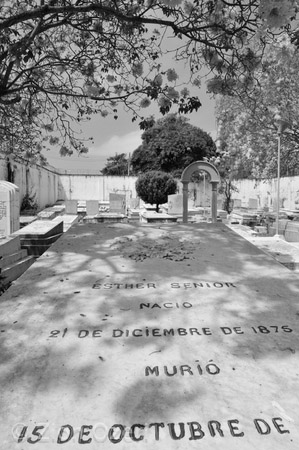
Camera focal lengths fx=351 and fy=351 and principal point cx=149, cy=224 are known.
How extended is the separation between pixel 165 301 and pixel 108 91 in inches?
158

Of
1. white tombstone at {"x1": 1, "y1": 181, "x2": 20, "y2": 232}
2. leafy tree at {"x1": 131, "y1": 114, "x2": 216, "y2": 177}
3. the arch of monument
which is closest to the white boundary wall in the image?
white tombstone at {"x1": 1, "y1": 181, "x2": 20, "y2": 232}

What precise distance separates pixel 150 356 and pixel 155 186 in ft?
51.2

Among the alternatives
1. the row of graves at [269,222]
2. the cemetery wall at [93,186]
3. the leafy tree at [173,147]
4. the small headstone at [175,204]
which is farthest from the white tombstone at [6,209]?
the leafy tree at [173,147]

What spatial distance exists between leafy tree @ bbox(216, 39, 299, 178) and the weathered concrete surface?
23.9 ft

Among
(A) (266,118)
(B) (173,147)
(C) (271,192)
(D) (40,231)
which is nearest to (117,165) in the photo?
(B) (173,147)

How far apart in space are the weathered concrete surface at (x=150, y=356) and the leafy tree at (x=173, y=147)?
99.0 feet

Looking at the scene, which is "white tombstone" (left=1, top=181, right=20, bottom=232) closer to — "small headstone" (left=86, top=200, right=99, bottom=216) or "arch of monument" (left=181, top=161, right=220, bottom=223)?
"arch of monument" (left=181, top=161, right=220, bottom=223)

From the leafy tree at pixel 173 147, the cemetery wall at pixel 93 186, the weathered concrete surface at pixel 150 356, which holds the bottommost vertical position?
the weathered concrete surface at pixel 150 356

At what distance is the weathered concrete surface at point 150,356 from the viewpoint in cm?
151

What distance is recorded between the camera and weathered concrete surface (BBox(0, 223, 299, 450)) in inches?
59.3

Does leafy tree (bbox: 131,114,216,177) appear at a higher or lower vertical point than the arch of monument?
higher

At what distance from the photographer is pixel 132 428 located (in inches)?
59.7

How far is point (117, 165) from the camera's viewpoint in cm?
5159

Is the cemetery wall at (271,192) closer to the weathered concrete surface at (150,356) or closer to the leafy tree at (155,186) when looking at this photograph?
the leafy tree at (155,186)
